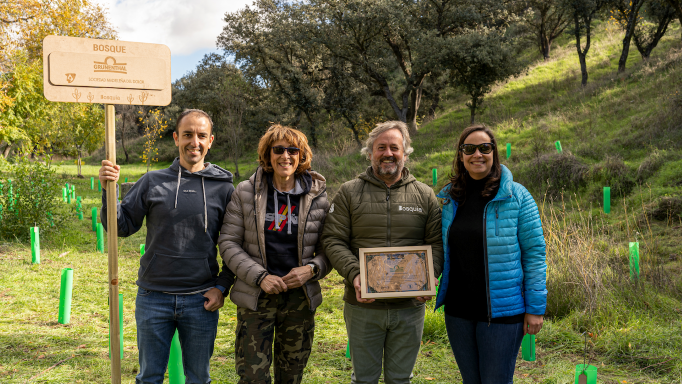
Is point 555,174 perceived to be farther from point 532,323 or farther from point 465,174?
point 532,323

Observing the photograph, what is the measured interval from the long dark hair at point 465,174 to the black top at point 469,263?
0.12 feet

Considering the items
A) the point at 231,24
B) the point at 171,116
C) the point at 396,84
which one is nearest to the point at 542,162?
the point at 396,84

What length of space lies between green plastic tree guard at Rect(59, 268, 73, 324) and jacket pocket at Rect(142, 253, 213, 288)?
315 cm

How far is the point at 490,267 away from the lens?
2525mm

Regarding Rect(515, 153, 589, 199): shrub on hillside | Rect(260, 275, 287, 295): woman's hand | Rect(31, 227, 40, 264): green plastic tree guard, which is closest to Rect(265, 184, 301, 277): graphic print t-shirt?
Rect(260, 275, 287, 295): woman's hand

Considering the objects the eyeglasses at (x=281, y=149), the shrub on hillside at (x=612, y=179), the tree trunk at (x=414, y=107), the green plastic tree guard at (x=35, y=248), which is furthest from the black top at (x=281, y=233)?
the tree trunk at (x=414, y=107)

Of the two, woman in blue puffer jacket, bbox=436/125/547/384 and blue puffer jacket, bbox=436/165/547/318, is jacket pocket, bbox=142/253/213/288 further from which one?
blue puffer jacket, bbox=436/165/547/318

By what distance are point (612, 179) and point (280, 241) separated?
10.0 m

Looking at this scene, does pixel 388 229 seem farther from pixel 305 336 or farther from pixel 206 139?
pixel 206 139

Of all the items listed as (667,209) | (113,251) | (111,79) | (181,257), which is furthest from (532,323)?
(667,209)

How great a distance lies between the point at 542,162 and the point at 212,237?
10.5m

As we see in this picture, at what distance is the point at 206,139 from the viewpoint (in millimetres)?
2865

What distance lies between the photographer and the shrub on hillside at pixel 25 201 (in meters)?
9.02

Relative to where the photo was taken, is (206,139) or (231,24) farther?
(231,24)
